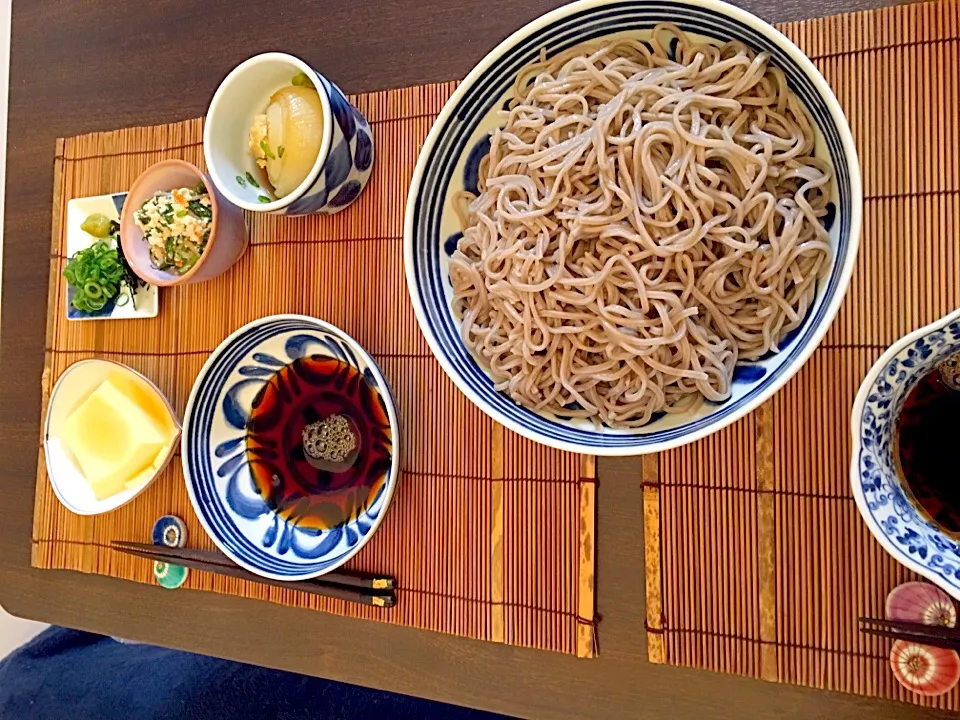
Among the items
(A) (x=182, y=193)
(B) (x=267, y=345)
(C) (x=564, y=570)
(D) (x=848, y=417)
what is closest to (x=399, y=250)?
(B) (x=267, y=345)

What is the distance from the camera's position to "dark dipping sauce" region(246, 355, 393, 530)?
1340 mm

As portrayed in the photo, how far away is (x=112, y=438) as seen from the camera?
4.68 feet

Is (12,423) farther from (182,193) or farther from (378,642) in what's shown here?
(378,642)

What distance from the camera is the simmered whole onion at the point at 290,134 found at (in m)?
1.24

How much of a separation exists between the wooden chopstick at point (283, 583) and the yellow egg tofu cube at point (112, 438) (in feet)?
0.50

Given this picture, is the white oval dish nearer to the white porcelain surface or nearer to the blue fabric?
the white porcelain surface

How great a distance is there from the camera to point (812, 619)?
1.09 meters

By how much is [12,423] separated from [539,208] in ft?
4.41

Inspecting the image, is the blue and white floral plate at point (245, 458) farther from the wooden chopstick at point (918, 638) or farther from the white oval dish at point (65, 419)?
the wooden chopstick at point (918, 638)

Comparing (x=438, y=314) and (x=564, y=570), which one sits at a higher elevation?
(x=438, y=314)

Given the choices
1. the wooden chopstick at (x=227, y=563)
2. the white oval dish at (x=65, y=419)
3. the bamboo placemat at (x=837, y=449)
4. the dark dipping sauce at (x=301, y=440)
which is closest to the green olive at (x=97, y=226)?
the white oval dish at (x=65, y=419)

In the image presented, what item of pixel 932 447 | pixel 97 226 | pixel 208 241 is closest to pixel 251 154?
pixel 208 241

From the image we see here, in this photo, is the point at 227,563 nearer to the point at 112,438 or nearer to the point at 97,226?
the point at 112,438

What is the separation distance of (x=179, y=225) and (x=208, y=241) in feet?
0.29
